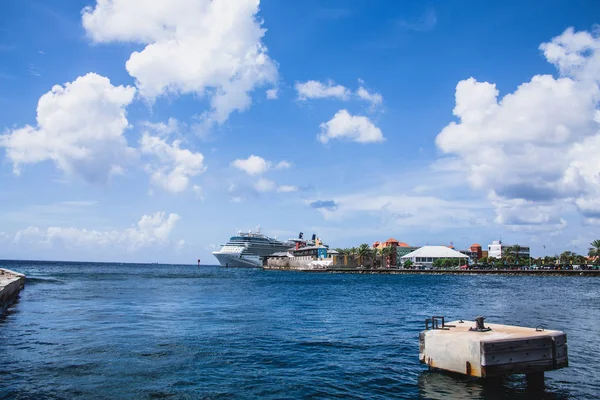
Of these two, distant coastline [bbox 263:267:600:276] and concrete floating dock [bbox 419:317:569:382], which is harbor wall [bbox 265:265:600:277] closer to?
distant coastline [bbox 263:267:600:276]

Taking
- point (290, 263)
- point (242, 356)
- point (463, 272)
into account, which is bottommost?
point (463, 272)

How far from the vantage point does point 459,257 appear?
19762 centimetres

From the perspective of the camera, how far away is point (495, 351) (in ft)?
46.9

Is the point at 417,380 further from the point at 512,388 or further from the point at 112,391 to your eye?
the point at 112,391

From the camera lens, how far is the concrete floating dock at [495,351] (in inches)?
562

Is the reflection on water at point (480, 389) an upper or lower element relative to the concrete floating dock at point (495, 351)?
lower

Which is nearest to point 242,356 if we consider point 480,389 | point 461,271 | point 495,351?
point 480,389

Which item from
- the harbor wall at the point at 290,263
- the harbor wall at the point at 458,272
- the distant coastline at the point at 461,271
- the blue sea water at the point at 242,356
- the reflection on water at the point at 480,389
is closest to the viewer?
the reflection on water at the point at 480,389

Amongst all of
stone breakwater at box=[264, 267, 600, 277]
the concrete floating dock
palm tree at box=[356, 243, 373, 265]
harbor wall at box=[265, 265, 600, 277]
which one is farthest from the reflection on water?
palm tree at box=[356, 243, 373, 265]

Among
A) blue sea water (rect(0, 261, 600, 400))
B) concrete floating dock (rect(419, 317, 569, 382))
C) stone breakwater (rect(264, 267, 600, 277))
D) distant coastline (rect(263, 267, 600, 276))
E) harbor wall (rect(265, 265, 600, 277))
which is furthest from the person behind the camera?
distant coastline (rect(263, 267, 600, 276))

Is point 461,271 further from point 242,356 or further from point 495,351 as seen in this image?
point 495,351

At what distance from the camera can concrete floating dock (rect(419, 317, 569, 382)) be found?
1428cm

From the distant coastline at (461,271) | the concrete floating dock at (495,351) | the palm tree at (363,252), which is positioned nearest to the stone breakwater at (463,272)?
the distant coastline at (461,271)

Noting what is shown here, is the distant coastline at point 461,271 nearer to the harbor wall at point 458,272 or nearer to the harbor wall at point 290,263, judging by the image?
the harbor wall at point 458,272
